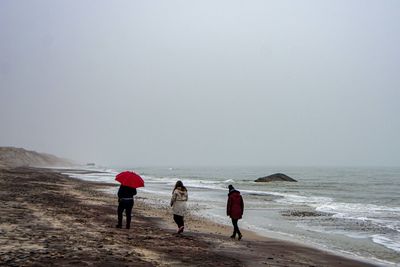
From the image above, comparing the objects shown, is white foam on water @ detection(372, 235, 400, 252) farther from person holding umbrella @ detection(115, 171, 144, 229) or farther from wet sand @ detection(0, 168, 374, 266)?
person holding umbrella @ detection(115, 171, 144, 229)

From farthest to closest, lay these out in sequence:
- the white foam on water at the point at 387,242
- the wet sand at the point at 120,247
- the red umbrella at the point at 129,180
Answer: the white foam on water at the point at 387,242
the red umbrella at the point at 129,180
the wet sand at the point at 120,247

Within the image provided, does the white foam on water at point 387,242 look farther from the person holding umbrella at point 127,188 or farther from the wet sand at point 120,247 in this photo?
the person holding umbrella at point 127,188

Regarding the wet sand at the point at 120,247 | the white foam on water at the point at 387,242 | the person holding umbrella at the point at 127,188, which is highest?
the person holding umbrella at the point at 127,188

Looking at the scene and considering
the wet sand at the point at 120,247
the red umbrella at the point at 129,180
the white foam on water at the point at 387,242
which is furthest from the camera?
the white foam on water at the point at 387,242

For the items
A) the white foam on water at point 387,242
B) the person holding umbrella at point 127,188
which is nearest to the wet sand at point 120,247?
the person holding umbrella at point 127,188

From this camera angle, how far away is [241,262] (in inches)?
396

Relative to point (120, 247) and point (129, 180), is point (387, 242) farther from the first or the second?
point (120, 247)

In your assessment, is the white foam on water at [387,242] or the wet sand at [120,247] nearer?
the wet sand at [120,247]

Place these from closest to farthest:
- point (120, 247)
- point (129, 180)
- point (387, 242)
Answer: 1. point (120, 247)
2. point (129, 180)
3. point (387, 242)

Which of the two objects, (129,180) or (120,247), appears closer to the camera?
(120,247)

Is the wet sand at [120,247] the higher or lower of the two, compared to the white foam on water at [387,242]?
higher

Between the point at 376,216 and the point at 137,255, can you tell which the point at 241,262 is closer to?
the point at 137,255

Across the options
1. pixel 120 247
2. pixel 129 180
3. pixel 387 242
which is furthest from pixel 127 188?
pixel 387 242

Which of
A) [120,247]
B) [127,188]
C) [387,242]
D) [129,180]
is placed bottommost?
[387,242]
